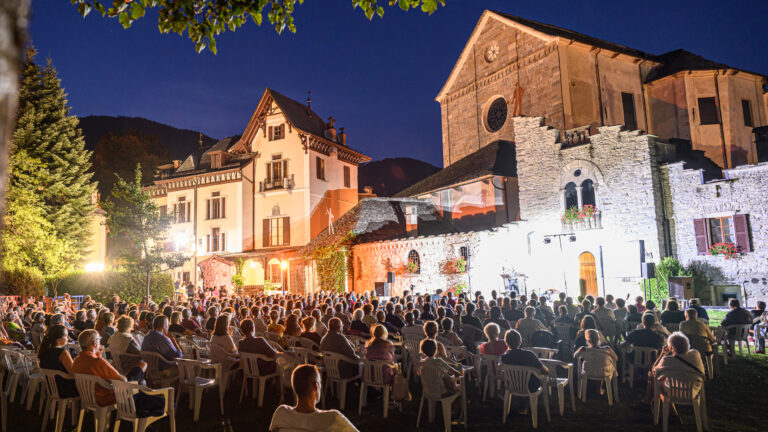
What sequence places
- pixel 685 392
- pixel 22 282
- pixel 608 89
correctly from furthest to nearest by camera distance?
1. pixel 608 89
2. pixel 22 282
3. pixel 685 392

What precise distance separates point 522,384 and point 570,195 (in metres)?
16.0

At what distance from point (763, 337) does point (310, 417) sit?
11.3 m

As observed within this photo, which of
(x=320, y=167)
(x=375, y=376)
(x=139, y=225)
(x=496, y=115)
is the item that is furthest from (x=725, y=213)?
(x=320, y=167)

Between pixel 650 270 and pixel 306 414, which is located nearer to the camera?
pixel 306 414

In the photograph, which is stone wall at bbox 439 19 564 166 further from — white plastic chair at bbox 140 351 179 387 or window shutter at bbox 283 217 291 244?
white plastic chair at bbox 140 351 179 387

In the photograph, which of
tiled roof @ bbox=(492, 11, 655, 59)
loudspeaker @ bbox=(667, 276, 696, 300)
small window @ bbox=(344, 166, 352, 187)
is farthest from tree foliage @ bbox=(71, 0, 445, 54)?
small window @ bbox=(344, 166, 352, 187)

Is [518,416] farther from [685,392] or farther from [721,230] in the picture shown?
[721,230]

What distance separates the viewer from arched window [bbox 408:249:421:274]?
24.3 metres

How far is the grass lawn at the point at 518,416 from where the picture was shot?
20.9ft

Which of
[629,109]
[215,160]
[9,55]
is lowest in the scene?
[9,55]

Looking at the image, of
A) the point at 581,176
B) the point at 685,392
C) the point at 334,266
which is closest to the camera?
the point at 685,392

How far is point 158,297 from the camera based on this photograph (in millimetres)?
23672

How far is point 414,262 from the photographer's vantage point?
80.4ft

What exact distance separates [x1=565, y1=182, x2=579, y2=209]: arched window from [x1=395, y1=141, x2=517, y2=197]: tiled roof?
425 centimetres
